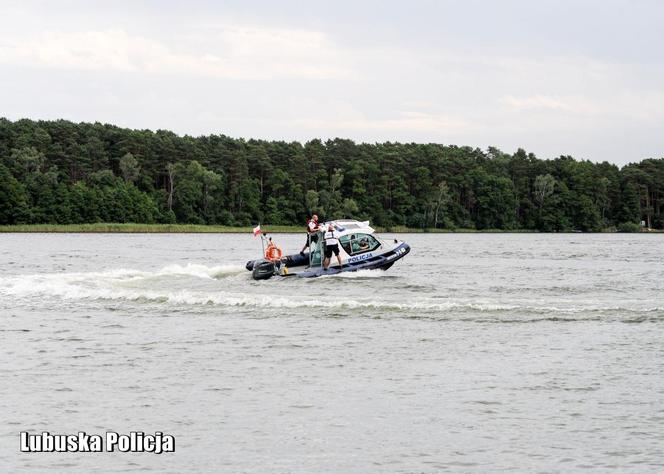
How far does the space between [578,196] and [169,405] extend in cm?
16043

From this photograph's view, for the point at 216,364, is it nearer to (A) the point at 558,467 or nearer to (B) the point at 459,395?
(B) the point at 459,395

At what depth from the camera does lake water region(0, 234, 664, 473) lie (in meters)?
12.0

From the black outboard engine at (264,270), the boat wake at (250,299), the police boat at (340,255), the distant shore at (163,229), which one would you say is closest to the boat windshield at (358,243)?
the police boat at (340,255)

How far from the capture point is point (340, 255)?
37.5m

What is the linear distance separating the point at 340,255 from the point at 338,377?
68.6 ft

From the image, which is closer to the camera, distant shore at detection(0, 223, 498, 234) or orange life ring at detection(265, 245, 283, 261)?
orange life ring at detection(265, 245, 283, 261)

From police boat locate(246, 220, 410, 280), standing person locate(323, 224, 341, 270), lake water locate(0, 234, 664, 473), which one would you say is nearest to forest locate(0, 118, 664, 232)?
police boat locate(246, 220, 410, 280)

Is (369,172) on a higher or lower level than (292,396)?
higher

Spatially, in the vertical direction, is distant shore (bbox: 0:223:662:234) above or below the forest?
below

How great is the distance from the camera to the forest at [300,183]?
137000 mm

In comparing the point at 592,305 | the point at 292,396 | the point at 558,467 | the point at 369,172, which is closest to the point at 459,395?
the point at 292,396

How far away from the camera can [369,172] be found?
6580 inches

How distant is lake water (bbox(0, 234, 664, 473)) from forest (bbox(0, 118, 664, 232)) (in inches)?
4064

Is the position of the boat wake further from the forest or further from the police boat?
the forest
